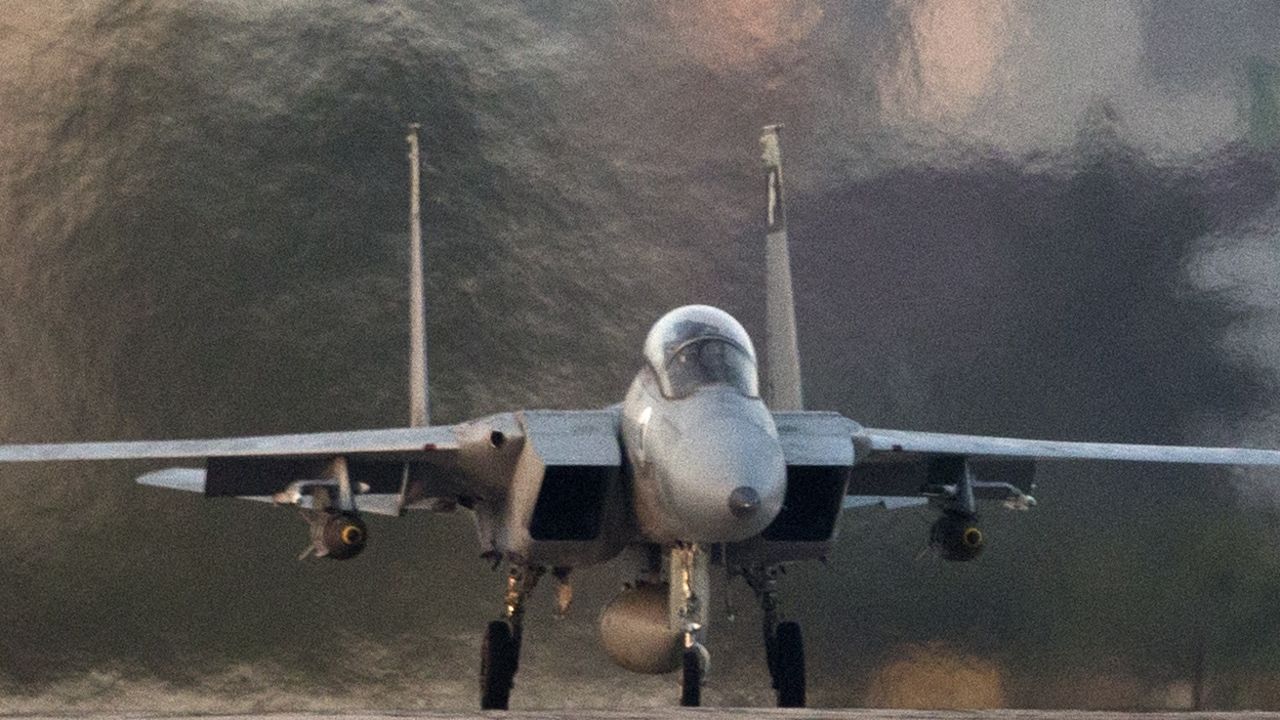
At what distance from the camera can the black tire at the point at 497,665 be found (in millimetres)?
17500

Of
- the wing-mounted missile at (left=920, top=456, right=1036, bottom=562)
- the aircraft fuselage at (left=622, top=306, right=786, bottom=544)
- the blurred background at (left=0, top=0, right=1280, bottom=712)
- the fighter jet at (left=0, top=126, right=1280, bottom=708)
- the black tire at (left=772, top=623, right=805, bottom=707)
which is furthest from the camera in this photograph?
the blurred background at (left=0, top=0, right=1280, bottom=712)

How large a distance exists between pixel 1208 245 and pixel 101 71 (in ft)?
30.1

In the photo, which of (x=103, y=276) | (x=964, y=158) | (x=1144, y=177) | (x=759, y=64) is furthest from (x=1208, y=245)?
(x=103, y=276)

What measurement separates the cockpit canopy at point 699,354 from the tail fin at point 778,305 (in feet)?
7.63

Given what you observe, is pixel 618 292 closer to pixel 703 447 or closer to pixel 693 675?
pixel 693 675

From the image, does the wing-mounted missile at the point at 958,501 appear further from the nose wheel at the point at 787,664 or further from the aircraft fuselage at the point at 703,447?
the aircraft fuselage at the point at 703,447

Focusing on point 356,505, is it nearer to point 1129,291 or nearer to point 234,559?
point 234,559

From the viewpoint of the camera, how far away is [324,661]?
19266 mm

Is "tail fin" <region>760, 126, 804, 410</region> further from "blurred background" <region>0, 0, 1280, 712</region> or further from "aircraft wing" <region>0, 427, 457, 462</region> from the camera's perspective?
"aircraft wing" <region>0, 427, 457, 462</region>

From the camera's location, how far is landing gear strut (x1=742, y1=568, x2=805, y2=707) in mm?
17469

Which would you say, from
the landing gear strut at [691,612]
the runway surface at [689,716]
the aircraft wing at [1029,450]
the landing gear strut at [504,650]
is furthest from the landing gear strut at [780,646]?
the runway surface at [689,716]

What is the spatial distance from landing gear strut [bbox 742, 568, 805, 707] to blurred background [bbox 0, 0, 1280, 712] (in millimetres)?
1988

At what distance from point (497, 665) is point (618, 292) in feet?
12.4

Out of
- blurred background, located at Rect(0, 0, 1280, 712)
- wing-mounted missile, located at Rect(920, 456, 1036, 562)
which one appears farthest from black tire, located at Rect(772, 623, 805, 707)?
blurred background, located at Rect(0, 0, 1280, 712)
